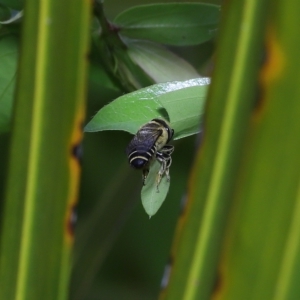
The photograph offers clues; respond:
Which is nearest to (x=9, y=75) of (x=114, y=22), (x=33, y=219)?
(x=114, y=22)

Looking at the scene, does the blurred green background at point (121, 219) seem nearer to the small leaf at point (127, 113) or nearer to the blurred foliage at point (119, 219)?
the blurred foliage at point (119, 219)

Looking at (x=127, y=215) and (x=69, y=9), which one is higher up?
(x=69, y=9)

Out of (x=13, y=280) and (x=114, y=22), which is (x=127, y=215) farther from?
(x=13, y=280)

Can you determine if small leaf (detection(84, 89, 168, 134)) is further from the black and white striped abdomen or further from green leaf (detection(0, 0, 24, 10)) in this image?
green leaf (detection(0, 0, 24, 10))

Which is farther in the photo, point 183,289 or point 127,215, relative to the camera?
point 127,215

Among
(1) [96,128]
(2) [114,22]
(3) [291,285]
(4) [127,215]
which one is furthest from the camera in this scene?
(4) [127,215]

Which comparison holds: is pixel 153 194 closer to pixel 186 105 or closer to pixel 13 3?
pixel 186 105

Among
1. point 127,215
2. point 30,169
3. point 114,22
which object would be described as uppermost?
point 114,22
